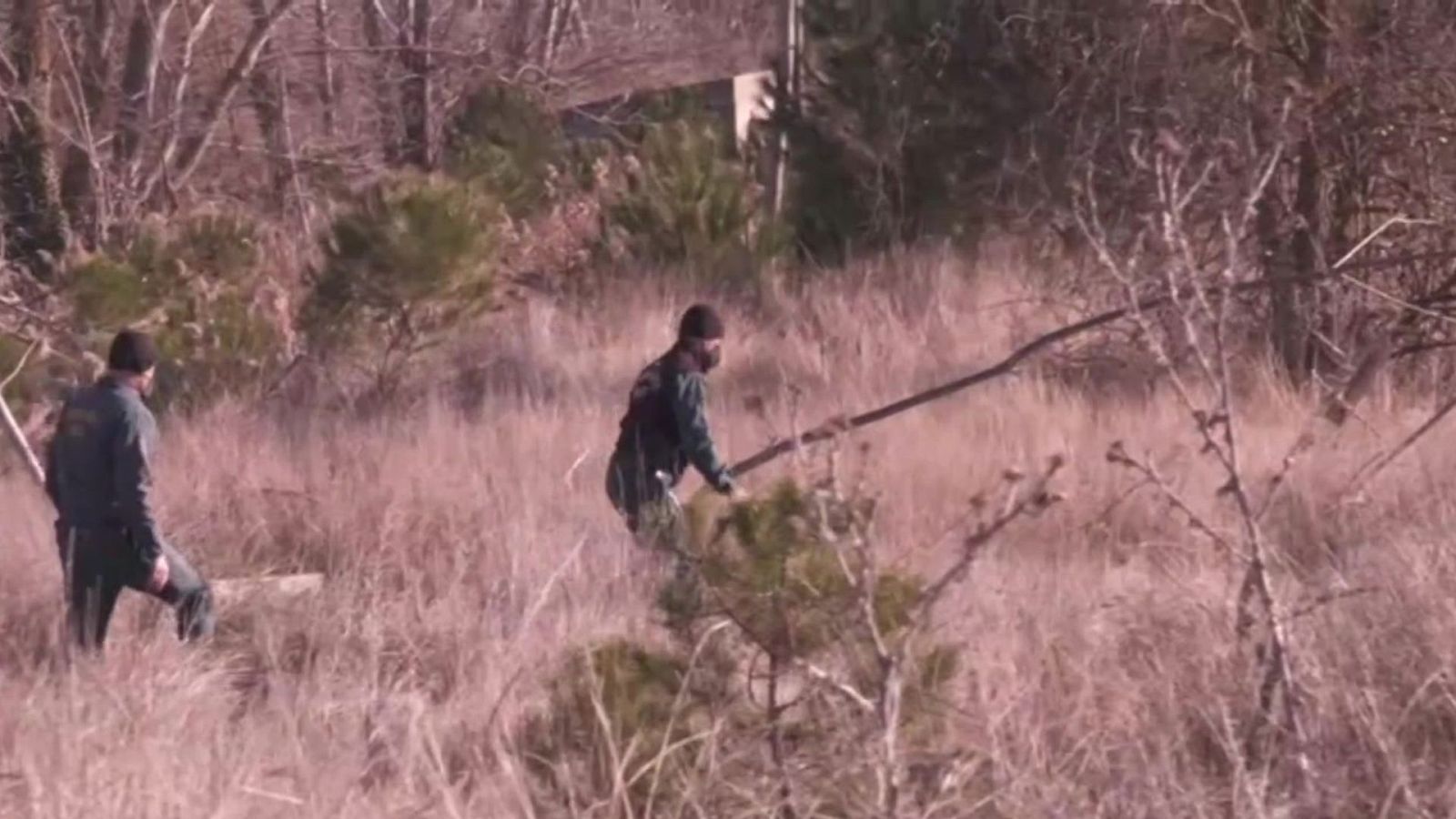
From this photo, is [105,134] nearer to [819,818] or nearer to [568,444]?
[568,444]

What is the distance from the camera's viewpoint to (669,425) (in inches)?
356

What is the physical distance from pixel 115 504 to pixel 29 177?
12.2 m

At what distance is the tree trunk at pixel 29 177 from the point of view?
61.8 ft

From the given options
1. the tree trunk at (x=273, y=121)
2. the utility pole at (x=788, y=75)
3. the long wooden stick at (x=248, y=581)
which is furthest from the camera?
the tree trunk at (x=273, y=121)

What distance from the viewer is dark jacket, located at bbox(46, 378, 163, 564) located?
8.09 metres

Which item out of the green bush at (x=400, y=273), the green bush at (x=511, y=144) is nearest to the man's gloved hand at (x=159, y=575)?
the green bush at (x=400, y=273)

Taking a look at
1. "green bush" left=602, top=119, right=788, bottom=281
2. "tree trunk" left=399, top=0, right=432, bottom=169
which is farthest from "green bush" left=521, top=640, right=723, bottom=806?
"tree trunk" left=399, top=0, right=432, bottom=169

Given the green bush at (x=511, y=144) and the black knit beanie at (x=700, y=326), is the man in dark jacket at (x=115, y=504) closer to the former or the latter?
the black knit beanie at (x=700, y=326)

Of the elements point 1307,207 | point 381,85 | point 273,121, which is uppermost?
point 1307,207

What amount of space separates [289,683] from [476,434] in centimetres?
556

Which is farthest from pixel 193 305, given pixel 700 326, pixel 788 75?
pixel 788 75

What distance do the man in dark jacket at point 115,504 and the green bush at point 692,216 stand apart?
1062 cm

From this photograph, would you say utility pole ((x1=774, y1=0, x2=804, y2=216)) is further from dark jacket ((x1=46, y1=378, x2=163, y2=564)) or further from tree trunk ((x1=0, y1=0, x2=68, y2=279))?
dark jacket ((x1=46, y1=378, x2=163, y2=564))

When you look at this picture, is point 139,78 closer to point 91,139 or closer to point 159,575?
point 91,139
